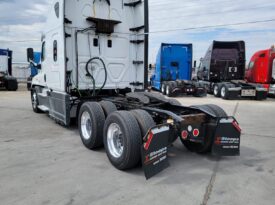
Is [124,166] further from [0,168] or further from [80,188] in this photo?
[0,168]

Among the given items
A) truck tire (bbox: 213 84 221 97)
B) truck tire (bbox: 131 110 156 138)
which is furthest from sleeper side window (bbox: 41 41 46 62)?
truck tire (bbox: 213 84 221 97)

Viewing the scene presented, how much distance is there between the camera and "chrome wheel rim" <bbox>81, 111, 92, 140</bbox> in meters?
5.27

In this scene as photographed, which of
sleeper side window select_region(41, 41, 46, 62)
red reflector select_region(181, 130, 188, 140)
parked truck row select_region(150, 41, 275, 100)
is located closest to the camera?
red reflector select_region(181, 130, 188, 140)

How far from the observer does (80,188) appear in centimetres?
335

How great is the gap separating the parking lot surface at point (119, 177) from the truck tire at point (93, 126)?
0.19 m

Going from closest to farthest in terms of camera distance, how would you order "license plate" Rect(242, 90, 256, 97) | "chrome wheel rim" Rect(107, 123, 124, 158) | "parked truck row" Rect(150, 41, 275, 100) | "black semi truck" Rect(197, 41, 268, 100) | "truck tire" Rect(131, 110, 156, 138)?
"truck tire" Rect(131, 110, 156, 138) < "chrome wheel rim" Rect(107, 123, 124, 158) < "license plate" Rect(242, 90, 256, 97) < "parked truck row" Rect(150, 41, 275, 100) < "black semi truck" Rect(197, 41, 268, 100)

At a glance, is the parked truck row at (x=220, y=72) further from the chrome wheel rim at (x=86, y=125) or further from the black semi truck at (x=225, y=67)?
the chrome wheel rim at (x=86, y=125)

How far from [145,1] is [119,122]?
3.96 metres

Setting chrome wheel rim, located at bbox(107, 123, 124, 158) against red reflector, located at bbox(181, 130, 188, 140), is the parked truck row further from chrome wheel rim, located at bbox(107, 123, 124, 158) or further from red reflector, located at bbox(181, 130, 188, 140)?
chrome wheel rim, located at bbox(107, 123, 124, 158)

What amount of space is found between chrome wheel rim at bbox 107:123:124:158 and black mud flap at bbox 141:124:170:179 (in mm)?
750

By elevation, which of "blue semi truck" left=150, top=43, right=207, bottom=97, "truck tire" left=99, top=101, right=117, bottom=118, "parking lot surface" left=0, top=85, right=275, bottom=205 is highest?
"blue semi truck" left=150, top=43, right=207, bottom=97

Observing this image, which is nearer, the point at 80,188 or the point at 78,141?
the point at 80,188

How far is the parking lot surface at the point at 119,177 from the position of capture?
3.11 m

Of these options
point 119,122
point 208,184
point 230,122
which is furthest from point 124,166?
point 230,122
